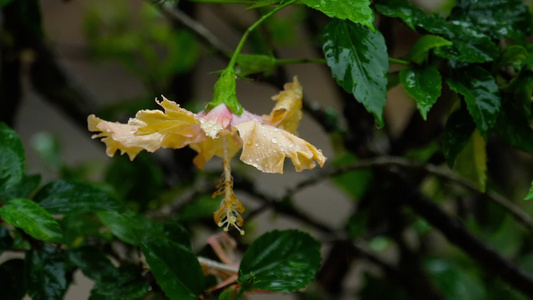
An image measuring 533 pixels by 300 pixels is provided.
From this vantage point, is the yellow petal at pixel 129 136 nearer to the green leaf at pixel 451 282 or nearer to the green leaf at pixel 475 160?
the green leaf at pixel 475 160

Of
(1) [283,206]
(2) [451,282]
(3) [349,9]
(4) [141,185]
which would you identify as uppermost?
(3) [349,9]

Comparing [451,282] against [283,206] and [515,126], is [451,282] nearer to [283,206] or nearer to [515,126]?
[283,206]

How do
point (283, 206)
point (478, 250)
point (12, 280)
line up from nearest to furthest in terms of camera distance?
point (12, 280) < point (478, 250) < point (283, 206)

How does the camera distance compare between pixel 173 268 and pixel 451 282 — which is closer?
pixel 173 268

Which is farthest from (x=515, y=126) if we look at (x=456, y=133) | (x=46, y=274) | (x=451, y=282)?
(x=451, y=282)

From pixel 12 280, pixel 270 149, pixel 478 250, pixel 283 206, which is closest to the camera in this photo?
pixel 270 149

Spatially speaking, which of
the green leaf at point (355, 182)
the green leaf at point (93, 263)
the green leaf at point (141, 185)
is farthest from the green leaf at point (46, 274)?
the green leaf at point (355, 182)
